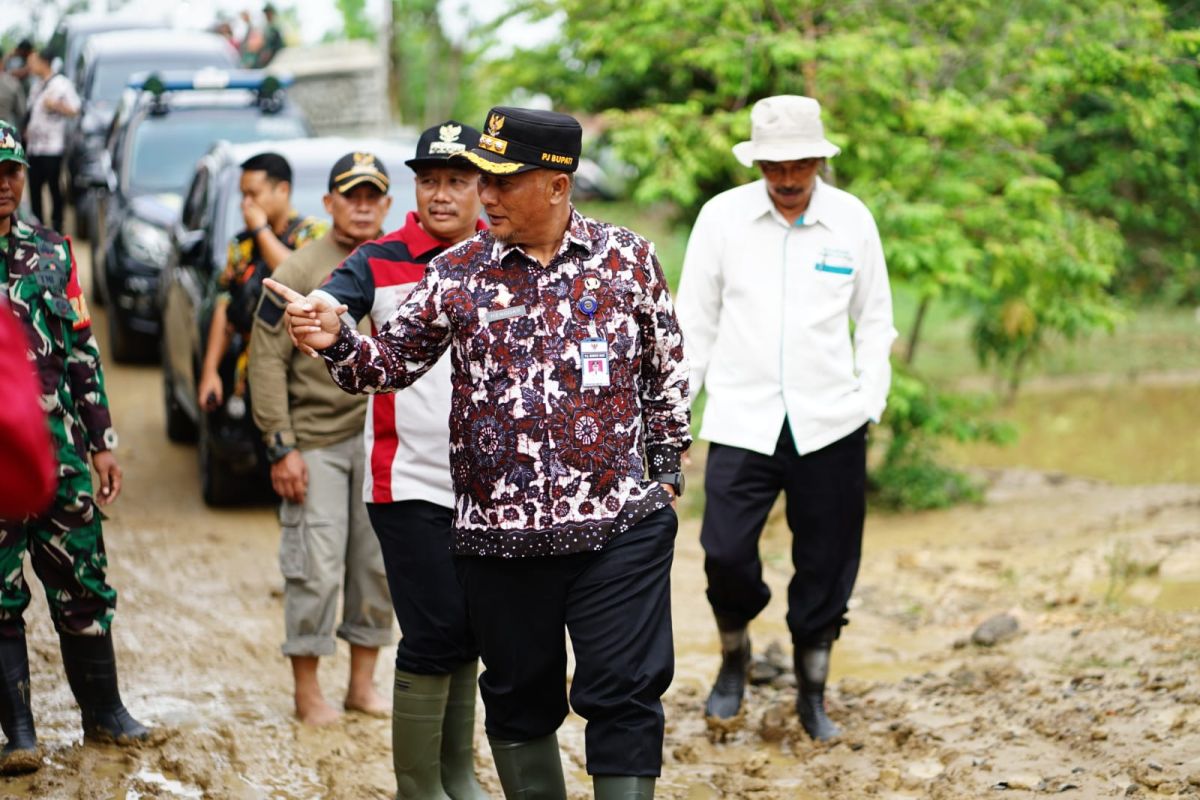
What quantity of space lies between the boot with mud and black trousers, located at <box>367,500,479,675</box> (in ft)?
4.82

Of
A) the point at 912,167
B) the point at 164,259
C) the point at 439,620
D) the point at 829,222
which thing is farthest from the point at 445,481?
the point at 164,259

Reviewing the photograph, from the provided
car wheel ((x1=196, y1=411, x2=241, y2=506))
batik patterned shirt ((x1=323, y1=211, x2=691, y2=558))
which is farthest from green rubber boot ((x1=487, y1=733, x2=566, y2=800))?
car wheel ((x1=196, y1=411, x2=241, y2=506))

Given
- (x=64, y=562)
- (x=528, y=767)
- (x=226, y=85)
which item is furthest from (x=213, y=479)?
(x=528, y=767)

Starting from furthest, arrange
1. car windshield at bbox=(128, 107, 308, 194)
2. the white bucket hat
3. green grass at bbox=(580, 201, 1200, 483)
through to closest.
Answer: green grass at bbox=(580, 201, 1200, 483) < car windshield at bbox=(128, 107, 308, 194) < the white bucket hat

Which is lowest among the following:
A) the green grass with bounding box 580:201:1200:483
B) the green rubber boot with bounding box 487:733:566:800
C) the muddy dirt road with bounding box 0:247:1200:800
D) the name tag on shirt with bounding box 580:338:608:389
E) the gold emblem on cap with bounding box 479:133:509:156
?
the green grass with bounding box 580:201:1200:483

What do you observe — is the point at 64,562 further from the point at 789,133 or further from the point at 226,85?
the point at 226,85

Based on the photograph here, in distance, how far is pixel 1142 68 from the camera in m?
8.98

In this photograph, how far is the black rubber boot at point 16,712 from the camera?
15.3 feet

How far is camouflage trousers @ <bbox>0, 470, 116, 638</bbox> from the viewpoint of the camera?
179 inches

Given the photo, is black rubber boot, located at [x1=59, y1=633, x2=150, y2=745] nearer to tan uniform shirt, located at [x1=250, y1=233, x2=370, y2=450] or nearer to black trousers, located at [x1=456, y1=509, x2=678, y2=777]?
tan uniform shirt, located at [x1=250, y1=233, x2=370, y2=450]

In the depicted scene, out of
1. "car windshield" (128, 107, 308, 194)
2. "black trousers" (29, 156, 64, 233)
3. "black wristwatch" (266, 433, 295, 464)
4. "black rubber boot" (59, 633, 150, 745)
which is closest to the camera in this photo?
"black rubber boot" (59, 633, 150, 745)

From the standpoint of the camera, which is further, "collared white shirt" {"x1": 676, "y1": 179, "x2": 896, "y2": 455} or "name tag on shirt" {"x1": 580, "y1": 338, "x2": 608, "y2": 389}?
"collared white shirt" {"x1": 676, "y1": 179, "x2": 896, "y2": 455}

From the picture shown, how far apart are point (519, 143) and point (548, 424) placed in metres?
0.69

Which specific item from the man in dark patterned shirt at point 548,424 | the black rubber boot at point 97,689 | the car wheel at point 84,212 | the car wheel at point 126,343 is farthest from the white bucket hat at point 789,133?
the car wheel at point 84,212
